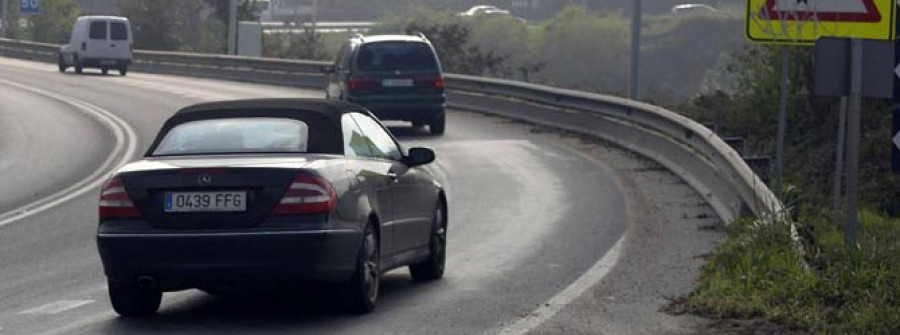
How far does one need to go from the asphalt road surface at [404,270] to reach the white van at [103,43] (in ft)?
64.5

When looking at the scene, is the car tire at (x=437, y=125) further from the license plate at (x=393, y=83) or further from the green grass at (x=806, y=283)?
the green grass at (x=806, y=283)

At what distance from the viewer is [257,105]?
11.3 meters

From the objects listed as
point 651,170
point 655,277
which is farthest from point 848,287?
point 651,170

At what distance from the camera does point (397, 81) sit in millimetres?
29297

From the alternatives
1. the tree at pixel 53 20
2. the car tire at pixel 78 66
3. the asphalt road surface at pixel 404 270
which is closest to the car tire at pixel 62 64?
the car tire at pixel 78 66

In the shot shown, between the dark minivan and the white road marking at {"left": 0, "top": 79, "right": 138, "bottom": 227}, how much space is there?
3976mm

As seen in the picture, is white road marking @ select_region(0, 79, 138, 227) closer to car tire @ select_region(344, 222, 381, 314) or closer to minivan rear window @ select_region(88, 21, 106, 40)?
car tire @ select_region(344, 222, 381, 314)

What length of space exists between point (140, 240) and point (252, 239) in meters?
0.68

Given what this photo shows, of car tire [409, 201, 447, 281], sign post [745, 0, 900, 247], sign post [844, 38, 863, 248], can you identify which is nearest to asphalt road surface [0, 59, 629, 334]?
car tire [409, 201, 447, 281]

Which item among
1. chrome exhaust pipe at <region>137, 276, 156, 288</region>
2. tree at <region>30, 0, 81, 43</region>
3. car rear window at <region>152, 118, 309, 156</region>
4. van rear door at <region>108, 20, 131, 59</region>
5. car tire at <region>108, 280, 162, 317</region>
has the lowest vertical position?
tree at <region>30, 0, 81, 43</region>

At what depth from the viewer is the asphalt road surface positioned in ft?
34.8

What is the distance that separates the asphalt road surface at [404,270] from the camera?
10.6 metres

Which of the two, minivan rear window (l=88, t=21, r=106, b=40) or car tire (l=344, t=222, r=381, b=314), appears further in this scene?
minivan rear window (l=88, t=21, r=106, b=40)

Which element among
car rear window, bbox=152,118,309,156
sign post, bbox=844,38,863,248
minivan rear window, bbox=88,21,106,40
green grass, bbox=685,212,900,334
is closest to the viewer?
green grass, bbox=685,212,900,334
